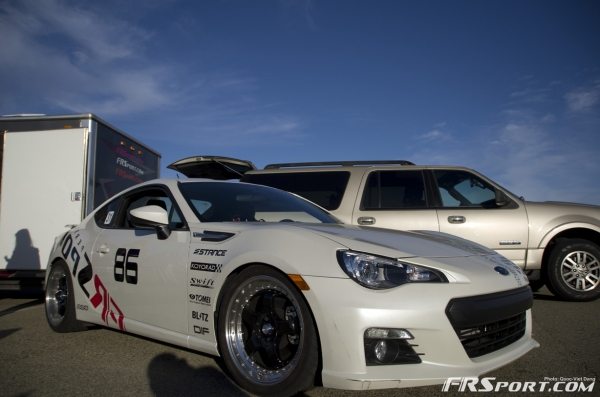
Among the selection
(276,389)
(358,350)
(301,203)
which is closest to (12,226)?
(301,203)

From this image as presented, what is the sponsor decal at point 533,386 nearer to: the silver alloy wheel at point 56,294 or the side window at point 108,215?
the side window at point 108,215

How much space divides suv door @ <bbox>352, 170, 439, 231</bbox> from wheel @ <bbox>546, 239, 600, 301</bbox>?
159 centimetres

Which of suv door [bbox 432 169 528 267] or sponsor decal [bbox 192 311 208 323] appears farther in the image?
suv door [bbox 432 169 528 267]

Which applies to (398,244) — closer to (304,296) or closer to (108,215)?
(304,296)

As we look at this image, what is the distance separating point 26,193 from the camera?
6801 mm

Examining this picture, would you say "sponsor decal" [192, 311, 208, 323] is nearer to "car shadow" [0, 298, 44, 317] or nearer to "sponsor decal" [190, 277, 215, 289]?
"sponsor decal" [190, 277, 215, 289]

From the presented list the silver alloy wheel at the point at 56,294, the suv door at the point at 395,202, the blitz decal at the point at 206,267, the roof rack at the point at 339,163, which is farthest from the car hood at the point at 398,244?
the roof rack at the point at 339,163

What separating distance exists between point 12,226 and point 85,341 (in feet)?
12.3

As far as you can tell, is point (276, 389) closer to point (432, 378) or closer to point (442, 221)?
point (432, 378)

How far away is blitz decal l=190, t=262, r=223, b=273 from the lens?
290cm

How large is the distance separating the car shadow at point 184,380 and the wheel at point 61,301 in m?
1.33

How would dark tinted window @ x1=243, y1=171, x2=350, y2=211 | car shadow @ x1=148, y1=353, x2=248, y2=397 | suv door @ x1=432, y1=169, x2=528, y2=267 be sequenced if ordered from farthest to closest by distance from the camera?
dark tinted window @ x1=243, y1=171, x2=350, y2=211
suv door @ x1=432, y1=169, x2=528, y2=267
car shadow @ x1=148, y1=353, x2=248, y2=397

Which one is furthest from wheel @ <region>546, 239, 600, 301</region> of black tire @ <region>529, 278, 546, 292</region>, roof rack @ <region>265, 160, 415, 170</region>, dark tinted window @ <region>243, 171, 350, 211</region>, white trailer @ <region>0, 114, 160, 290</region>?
white trailer @ <region>0, 114, 160, 290</region>

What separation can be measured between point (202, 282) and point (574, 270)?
5068 millimetres
